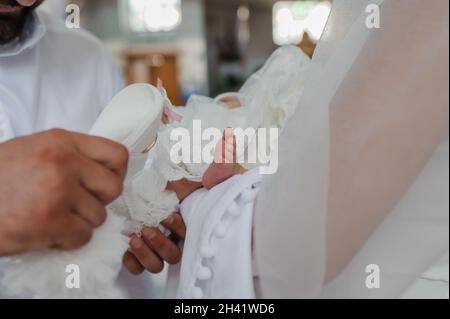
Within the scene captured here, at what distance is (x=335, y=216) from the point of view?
34cm

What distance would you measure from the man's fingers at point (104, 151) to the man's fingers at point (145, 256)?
0.12m

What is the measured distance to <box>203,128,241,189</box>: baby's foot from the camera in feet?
1.41

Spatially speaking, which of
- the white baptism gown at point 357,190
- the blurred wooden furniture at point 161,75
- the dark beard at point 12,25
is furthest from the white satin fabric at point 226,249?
the dark beard at point 12,25

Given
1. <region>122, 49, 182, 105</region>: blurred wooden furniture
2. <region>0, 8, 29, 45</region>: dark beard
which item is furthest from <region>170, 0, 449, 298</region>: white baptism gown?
<region>0, 8, 29, 45</region>: dark beard

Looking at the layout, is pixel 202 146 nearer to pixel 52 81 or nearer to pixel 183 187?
pixel 183 187

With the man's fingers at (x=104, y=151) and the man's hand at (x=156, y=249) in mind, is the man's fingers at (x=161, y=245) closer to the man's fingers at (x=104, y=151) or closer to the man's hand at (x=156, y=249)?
the man's hand at (x=156, y=249)

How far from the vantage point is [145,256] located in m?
0.45

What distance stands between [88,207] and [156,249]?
0.49 feet

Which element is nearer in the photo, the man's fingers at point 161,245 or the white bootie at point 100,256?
the white bootie at point 100,256

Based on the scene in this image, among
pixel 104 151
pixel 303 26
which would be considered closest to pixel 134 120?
pixel 104 151

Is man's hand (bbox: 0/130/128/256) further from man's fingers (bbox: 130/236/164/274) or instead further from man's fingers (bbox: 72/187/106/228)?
→ man's fingers (bbox: 130/236/164/274)

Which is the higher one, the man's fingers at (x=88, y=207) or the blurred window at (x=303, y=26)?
the blurred window at (x=303, y=26)

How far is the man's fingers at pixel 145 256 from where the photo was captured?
0.43m

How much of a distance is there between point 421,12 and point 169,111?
0.67 feet
